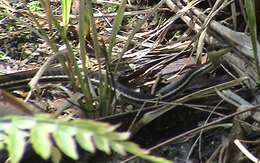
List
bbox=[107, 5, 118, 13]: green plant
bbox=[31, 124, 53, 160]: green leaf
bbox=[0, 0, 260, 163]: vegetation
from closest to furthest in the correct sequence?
bbox=[31, 124, 53, 160]: green leaf, bbox=[0, 0, 260, 163]: vegetation, bbox=[107, 5, 118, 13]: green plant

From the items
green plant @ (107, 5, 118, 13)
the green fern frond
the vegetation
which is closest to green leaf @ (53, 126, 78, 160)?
the green fern frond

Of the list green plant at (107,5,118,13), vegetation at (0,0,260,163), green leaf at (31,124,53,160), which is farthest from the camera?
green plant at (107,5,118,13)

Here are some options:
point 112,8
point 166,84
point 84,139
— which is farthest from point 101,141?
point 112,8

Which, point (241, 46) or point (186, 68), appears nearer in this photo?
point (241, 46)

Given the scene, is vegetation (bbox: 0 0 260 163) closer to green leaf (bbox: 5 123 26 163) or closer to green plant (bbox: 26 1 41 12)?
green plant (bbox: 26 1 41 12)

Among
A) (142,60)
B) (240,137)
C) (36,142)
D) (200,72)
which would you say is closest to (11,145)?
(36,142)

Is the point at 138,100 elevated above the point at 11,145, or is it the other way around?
the point at 11,145

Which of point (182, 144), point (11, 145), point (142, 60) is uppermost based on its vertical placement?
point (11, 145)

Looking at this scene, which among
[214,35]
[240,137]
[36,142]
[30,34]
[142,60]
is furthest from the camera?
[30,34]

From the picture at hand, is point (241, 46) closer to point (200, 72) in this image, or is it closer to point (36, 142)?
point (200, 72)
